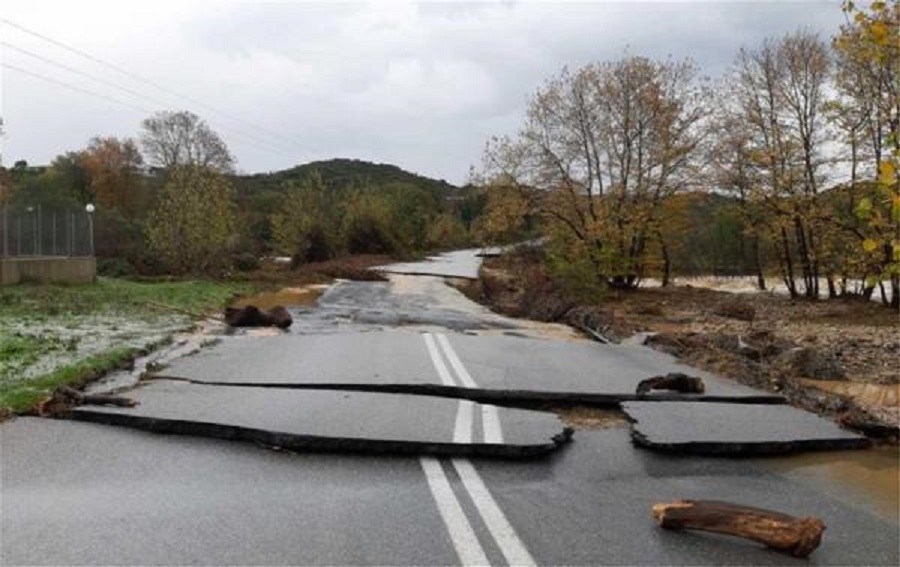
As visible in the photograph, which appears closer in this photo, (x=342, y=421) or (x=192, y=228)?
(x=342, y=421)

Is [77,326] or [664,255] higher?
[664,255]

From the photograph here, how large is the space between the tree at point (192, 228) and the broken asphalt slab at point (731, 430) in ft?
101

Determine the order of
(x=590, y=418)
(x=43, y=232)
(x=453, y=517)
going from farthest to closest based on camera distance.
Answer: (x=43, y=232), (x=590, y=418), (x=453, y=517)

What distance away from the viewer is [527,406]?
877 cm

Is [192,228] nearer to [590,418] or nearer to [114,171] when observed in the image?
[590,418]

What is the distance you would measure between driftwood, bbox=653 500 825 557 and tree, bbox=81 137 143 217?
226ft

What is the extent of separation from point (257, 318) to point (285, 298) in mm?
9746

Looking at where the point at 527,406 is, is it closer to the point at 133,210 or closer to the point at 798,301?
the point at 798,301

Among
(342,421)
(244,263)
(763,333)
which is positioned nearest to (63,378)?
(342,421)

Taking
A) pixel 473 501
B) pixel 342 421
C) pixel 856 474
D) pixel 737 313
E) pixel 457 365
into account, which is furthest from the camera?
pixel 737 313

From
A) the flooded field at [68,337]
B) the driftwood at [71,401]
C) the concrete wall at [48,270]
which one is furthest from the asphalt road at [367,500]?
the concrete wall at [48,270]

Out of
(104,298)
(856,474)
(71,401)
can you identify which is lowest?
(856,474)

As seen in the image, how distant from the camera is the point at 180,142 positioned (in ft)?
250

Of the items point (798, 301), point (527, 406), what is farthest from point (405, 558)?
point (798, 301)
